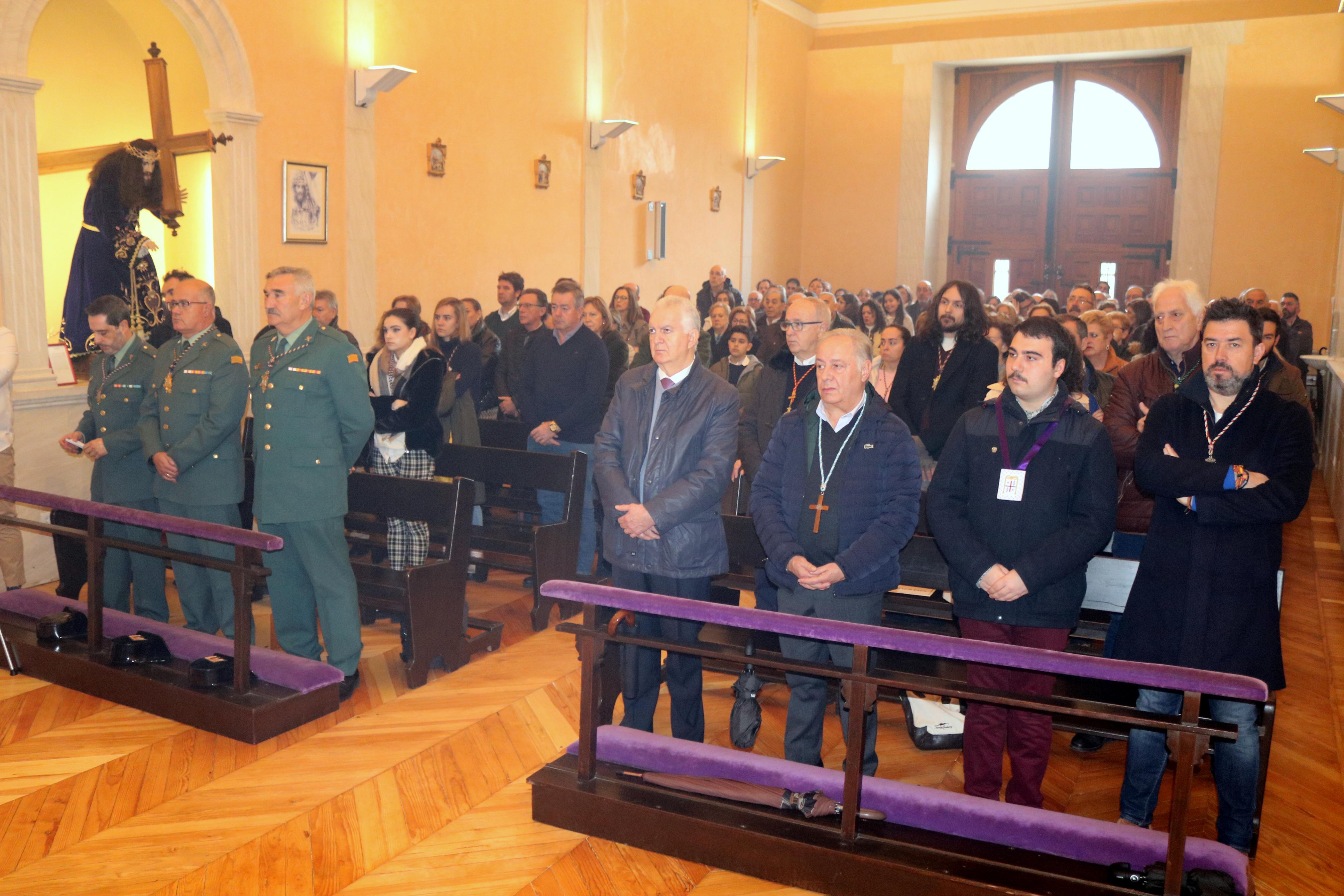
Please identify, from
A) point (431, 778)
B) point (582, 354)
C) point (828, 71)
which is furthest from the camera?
point (828, 71)

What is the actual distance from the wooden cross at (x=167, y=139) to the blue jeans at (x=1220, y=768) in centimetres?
615

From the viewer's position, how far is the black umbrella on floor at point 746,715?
147 inches

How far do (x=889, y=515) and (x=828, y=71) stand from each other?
1378cm

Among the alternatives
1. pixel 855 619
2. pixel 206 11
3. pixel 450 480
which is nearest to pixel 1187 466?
pixel 855 619

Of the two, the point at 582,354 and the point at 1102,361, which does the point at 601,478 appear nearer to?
the point at 582,354

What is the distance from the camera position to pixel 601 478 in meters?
3.49

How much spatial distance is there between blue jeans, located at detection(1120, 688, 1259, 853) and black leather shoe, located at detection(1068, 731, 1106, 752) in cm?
70

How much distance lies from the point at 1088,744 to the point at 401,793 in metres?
2.33

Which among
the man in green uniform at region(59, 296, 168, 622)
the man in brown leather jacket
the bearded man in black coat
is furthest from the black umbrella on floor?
the man in green uniform at region(59, 296, 168, 622)

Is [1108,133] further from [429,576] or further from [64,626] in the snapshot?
[64,626]

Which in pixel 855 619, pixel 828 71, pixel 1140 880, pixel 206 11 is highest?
pixel 828 71

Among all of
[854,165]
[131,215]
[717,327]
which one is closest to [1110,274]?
[854,165]

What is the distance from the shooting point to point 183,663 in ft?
13.1

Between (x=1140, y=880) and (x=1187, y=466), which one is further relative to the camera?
(x=1187, y=466)
